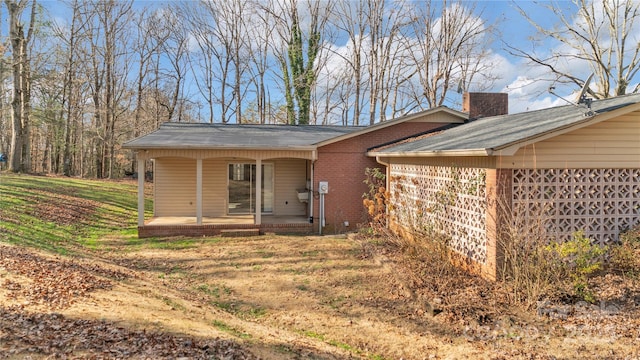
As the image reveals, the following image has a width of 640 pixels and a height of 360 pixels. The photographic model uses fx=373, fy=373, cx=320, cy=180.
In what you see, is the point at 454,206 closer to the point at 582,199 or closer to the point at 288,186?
the point at 582,199

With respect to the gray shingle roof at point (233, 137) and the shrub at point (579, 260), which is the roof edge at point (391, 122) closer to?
the gray shingle roof at point (233, 137)

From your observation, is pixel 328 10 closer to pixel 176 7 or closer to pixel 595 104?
pixel 176 7

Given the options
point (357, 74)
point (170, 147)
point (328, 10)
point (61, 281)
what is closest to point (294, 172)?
point (170, 147)

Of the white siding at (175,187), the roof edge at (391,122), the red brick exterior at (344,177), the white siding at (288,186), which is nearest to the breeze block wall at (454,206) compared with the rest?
Result: the red brick exterior at (344,177)

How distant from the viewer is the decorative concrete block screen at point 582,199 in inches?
264

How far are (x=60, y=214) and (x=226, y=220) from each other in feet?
18.1

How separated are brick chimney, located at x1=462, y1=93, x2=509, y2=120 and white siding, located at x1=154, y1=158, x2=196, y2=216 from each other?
34.1 ft

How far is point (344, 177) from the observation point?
506 inches

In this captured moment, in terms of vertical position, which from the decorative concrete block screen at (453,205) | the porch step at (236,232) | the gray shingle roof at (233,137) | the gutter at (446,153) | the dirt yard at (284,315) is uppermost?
the gray shingle roof at (233,137)

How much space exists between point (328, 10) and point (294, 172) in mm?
16033

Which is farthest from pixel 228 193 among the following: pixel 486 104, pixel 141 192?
pixel 486 104

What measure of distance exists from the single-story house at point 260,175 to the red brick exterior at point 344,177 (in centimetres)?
3

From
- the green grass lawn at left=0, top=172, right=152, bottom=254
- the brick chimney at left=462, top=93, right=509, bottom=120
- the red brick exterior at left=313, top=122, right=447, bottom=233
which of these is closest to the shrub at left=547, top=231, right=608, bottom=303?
the red brick exterior at left=313, top=122, right=447, bottom=233

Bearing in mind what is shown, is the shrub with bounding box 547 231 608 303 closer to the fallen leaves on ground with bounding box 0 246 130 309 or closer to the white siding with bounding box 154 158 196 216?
the fallen leaves on ground with bounding box 0 246 130 309
